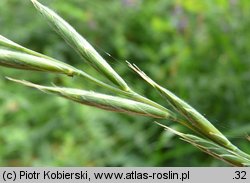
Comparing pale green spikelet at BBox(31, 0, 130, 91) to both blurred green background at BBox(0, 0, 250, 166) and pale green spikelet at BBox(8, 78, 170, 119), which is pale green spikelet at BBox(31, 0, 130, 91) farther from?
blurred green background at BBox(0, 0, 250, 166)

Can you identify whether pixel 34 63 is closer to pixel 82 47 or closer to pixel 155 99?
pixel 82 47

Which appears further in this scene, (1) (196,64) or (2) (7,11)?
(2) (7,11)

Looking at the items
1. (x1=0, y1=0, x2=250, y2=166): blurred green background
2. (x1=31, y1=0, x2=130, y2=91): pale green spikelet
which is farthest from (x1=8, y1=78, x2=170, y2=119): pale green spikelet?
(x1=0, y1=0, x2=250, y2=166): blurred green background

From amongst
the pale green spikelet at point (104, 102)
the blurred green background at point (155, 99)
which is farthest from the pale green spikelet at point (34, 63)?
the blurred green background at point (155, 99)

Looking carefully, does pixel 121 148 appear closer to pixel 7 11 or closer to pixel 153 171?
pixel 7 11

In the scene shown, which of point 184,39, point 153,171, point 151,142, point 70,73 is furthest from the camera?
point 184,39

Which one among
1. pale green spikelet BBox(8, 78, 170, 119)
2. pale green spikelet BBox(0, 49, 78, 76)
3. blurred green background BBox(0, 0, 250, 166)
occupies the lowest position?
pale green spikelet BBox(8, 78, 170, 119)

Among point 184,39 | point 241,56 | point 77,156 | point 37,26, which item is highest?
point 37,26

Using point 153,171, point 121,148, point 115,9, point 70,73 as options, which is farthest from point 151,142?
point 70,73

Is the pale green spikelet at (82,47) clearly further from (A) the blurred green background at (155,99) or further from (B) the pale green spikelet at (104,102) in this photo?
(A) the blurred green background at (155,99)
